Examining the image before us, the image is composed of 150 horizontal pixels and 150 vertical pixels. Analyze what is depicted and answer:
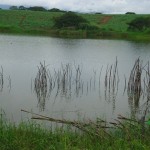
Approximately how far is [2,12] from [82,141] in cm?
6254

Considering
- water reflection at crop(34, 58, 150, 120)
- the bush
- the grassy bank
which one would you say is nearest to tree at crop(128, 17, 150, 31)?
the grassy bank

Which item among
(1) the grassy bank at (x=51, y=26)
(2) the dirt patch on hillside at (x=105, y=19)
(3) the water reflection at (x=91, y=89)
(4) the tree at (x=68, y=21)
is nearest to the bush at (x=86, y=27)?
(1) the grassy bank at (x=51, y=26)

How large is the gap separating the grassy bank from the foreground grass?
4179 cm

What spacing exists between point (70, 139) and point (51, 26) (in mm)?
51590

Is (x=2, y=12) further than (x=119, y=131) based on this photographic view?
Yes

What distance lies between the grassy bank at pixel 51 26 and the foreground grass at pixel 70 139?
137 feet

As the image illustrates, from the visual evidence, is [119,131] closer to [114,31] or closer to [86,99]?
[86,99]

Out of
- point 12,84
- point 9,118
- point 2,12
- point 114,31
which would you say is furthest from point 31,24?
point 9,118

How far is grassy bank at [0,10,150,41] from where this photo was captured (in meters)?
51.8

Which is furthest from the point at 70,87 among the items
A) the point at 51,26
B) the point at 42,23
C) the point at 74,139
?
the point at 42,23

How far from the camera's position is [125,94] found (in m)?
13.9

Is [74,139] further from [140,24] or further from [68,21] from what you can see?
[140,24]

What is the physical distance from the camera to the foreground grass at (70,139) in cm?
639

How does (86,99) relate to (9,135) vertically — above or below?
below
